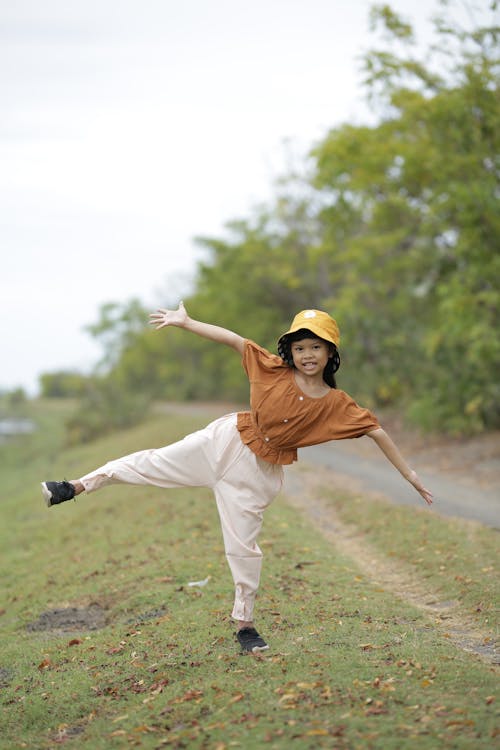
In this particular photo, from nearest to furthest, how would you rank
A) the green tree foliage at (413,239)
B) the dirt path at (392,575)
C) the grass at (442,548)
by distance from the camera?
1. the dirt path at (392,575)
2. the grass at (442,548)
3. the green tree foliage at (413,239)

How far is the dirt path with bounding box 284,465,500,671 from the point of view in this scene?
6.43m

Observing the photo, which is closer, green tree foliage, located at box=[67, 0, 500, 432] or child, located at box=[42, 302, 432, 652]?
child, located at box=[42, 302, 432, 652]

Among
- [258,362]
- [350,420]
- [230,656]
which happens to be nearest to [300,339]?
[258,362]

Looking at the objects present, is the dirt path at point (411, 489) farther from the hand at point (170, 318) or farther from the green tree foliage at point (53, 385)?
the green tree foliage at point (53, 385)

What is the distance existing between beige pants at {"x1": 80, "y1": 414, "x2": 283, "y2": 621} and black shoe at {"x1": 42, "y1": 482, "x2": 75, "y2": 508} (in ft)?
1.02

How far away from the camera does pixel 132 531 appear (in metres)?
12.8

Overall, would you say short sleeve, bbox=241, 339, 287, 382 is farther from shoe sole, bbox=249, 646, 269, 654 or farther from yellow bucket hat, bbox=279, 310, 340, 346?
shoe sole, bbox=249, 646, 269, 654

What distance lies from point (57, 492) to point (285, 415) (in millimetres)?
1548

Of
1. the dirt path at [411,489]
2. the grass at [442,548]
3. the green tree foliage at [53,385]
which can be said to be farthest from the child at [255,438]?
the green tree foliage at [53,385]

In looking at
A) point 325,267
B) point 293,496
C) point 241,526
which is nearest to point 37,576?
point 293,496

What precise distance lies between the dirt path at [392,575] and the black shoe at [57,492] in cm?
301

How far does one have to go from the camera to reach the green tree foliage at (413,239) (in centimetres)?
1583

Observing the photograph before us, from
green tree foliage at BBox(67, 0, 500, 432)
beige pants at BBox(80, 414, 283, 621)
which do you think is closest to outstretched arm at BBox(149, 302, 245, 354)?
beige pants at BBox(80, 414, 283, 621)

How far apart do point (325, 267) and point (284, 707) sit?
90.4 ft
